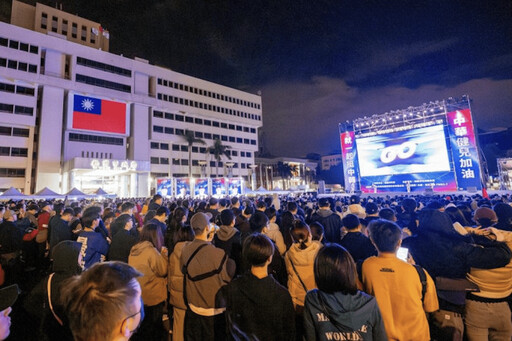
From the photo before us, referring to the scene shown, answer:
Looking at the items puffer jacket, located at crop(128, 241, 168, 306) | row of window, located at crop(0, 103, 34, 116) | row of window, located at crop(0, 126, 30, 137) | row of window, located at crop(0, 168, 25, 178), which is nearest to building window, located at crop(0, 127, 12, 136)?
row of window, located at crop(0, 126, 30, 137)

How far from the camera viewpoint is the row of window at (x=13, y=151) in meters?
32.1

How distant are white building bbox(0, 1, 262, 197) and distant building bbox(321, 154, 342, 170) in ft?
250

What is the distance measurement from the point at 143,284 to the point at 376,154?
26.9 metres

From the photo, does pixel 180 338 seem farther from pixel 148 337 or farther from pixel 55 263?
pixel 55 263

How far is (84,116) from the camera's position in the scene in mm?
36375

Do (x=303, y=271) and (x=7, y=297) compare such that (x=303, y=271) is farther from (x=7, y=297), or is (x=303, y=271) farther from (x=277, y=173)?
(x=277, y=173)

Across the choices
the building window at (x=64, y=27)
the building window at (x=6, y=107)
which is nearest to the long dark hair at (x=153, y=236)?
the building window at (x=6, y=107)

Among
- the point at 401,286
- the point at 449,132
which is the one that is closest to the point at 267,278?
the point at 401,286

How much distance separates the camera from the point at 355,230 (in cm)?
390

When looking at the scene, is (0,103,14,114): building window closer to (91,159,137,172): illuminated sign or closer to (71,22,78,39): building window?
(91,159,137,172): illuminated sign

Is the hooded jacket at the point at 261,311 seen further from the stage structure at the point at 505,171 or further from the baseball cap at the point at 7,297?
the stage structure at the point at 505,171

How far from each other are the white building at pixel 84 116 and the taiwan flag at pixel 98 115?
12 cm

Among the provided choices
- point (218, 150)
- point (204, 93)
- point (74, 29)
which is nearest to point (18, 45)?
point (74, 29)

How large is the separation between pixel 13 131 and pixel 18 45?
11.1m
